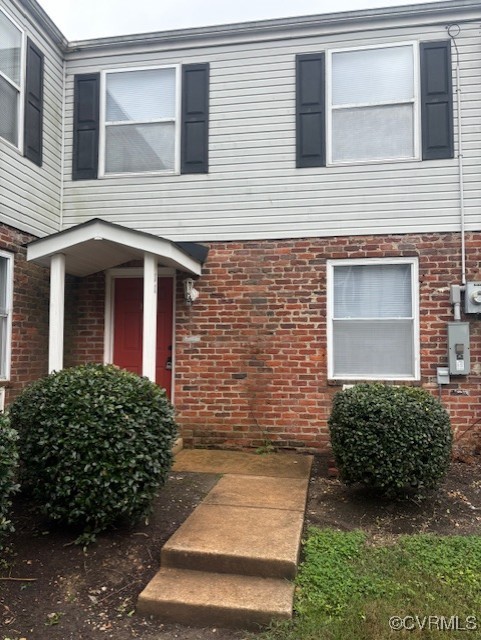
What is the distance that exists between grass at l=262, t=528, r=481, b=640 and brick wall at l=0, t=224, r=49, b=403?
412cm

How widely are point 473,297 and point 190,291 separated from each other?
11.6ft

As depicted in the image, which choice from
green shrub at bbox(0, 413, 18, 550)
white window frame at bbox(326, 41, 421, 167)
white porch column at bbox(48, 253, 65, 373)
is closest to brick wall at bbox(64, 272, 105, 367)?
white porch column at bbox(48, 253, 65, 373)

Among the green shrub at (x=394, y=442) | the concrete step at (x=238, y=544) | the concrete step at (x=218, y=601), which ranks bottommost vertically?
the concrete step at (x=218, y=601)

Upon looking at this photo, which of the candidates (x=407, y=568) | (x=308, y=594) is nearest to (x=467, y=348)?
(x=407, y=568)

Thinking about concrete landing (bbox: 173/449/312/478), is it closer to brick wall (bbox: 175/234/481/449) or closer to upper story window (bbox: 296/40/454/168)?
brick wall (bbox: 175/234/481/449)

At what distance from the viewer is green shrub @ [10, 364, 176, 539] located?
350 centimetres

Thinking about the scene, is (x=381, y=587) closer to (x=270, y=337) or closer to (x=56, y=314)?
(x=270, y=337)

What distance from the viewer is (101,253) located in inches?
241

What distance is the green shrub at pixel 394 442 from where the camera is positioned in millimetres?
4199

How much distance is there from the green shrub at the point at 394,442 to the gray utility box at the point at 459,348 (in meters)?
1.70

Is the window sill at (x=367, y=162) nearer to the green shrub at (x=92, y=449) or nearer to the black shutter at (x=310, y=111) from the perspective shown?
the black shutter at (x=310, y=111)

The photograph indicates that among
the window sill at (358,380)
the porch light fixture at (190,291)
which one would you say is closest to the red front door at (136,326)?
the porch light fixture at (190,291)

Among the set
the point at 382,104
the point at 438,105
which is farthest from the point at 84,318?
the point at 438,105

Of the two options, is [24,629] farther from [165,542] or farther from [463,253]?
[463,253]
